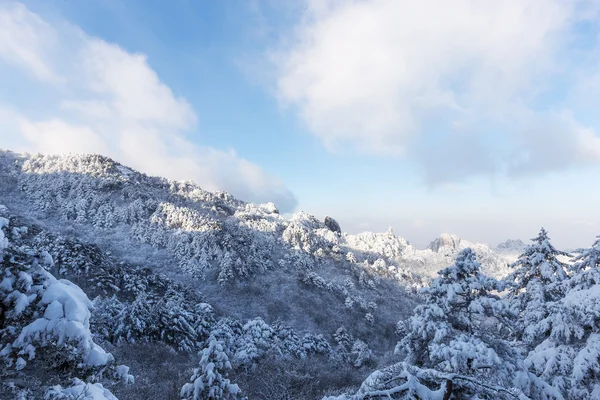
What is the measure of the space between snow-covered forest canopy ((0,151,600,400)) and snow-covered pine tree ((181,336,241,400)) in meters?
0.04

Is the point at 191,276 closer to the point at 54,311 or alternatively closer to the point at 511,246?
the point at 54,311

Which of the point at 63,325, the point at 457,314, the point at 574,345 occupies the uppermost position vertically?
the point at 457,314

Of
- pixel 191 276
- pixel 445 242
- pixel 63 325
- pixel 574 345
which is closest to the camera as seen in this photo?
pixel 63 325

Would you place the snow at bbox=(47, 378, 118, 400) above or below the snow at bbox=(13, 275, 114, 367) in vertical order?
below

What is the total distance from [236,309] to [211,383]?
19.7m

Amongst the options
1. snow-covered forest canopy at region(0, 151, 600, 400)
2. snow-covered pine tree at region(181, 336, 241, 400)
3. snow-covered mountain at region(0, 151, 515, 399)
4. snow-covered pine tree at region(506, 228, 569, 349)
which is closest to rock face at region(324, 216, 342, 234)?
snow-covered mountain at region(0, 151, 515, 399)

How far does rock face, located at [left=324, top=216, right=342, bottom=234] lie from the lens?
236 ft

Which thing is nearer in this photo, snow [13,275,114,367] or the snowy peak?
snow [13,275,114,367]

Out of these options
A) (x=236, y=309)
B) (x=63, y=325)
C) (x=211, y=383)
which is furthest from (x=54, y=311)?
(x=236, y=309)

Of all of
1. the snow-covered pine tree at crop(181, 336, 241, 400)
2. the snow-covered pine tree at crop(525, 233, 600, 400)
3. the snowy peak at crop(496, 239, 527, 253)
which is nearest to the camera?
the snow-covered pine tree at crop(525, 233, 600, 400)

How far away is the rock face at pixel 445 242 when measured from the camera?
96.7m

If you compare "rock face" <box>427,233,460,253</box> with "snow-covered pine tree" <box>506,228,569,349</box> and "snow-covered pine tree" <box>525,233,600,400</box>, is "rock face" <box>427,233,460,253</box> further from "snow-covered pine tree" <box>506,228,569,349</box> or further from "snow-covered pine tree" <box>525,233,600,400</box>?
"snow-covered pine tree" <box>525,233,600,400</box>

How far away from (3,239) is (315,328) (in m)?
26.6

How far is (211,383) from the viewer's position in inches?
351
